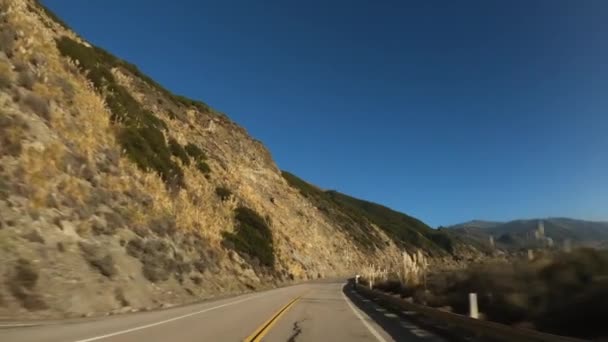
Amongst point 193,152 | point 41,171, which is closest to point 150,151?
point 193,152

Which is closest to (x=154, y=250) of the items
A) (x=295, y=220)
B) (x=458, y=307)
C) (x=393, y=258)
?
(x=458, y=307)

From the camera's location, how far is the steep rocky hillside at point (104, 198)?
20.4m

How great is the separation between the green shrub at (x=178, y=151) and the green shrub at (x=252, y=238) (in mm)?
7553

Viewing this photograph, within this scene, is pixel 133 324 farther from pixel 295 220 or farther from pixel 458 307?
pixel 295 220

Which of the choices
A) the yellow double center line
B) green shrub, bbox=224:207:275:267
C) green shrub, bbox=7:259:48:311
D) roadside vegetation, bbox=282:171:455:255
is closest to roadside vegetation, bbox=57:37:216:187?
green shrub, bbox=224:207:275:267

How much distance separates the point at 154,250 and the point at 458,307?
1733 cm

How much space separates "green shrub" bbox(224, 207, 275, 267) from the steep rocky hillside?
155 millimetres

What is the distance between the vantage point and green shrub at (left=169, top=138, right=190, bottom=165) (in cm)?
4853

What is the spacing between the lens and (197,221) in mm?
41719

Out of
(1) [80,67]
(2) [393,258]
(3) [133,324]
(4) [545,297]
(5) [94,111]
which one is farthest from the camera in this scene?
(2) [393,258]

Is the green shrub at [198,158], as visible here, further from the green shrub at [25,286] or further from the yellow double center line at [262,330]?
the yellow double center line at [262,330]

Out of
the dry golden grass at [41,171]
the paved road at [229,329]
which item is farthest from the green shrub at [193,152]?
the paved road at [229,329]

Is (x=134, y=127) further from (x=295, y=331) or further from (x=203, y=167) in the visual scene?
(x=295, y=331)

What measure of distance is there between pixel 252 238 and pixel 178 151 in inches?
418
